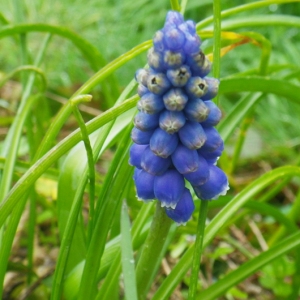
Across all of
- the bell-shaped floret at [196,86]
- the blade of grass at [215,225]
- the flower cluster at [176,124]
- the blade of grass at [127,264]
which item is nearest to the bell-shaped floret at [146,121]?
the flower cluster at [176,124]

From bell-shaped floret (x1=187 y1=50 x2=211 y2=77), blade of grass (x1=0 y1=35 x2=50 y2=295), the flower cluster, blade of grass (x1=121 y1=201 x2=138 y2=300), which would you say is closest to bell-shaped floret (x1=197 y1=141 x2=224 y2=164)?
the flower cluster

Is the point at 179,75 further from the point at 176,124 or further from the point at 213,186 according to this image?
the point at 213,186

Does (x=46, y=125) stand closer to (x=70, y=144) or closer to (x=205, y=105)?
(x=70, y=144)

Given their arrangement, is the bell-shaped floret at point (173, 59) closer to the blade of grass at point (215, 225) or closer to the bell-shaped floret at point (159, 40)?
the bell-shaped floret at point (159, 40)

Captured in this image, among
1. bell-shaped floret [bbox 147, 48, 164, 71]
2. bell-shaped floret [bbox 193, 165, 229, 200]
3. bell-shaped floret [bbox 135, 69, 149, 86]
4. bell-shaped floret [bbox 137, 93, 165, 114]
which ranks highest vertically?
bell-shaped floret [bbox 147, 48, 164, 71]

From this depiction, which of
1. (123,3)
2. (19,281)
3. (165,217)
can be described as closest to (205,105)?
(165,217)

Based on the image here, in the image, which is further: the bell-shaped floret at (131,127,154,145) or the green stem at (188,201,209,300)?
the green stem at (188,201,209,300)

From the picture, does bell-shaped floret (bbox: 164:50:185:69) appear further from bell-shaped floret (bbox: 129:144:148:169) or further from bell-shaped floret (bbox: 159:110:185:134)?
bell-shaped floret (bbox: 129:144:148:169)

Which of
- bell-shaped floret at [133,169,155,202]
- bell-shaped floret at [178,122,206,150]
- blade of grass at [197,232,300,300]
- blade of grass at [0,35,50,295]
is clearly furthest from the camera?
blade of grass at [197,232,300,300]
